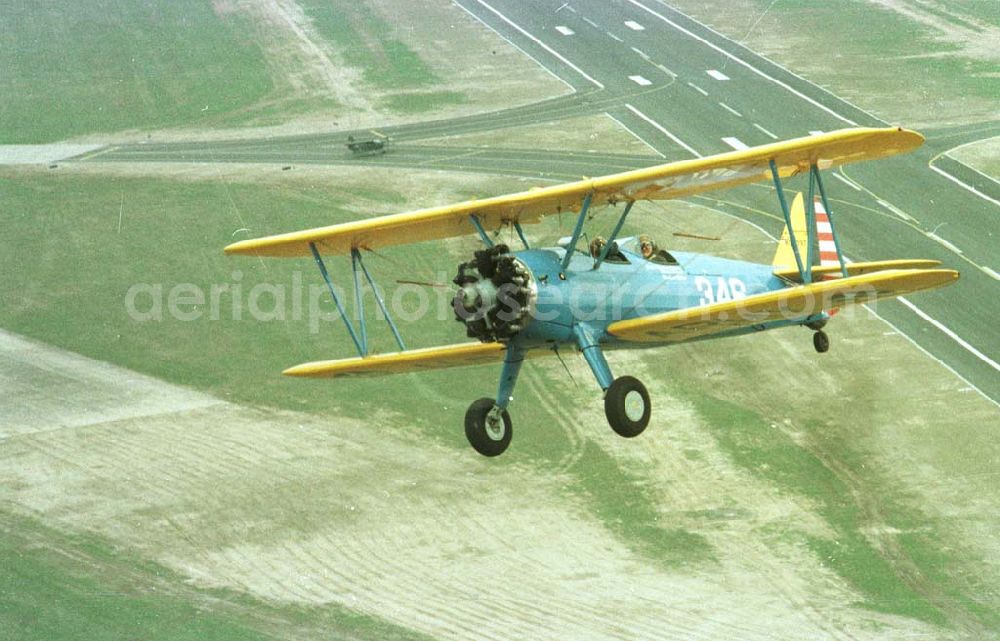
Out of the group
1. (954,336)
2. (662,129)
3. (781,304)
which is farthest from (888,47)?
(781,304)

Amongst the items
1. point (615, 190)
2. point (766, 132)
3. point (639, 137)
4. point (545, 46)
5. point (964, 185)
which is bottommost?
point (545, 46)

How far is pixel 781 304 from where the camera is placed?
99.0 feet

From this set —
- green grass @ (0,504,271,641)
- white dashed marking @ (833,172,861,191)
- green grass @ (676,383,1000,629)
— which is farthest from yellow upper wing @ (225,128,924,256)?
white dashed marking @ (833,172,861,191)

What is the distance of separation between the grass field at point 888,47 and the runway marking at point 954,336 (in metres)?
25.5

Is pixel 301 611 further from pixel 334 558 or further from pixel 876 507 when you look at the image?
pixel 876 507

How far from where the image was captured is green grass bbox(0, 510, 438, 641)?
3662cm

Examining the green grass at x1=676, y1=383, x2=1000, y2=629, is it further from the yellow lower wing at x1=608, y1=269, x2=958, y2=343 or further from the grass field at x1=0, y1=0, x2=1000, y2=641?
the yellow lower wing at x1=608, y1=269, x2=958, y2=343

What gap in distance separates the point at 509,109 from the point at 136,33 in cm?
2924

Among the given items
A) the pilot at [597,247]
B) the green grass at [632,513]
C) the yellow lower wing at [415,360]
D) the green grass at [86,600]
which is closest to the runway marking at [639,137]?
the green grass at [632,513]

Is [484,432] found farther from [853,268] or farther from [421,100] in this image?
[421,100]

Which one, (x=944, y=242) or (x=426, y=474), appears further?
(x=944, y=242)

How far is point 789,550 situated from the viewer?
41094mm

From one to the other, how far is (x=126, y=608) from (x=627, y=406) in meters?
13.7

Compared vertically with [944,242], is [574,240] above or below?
above
